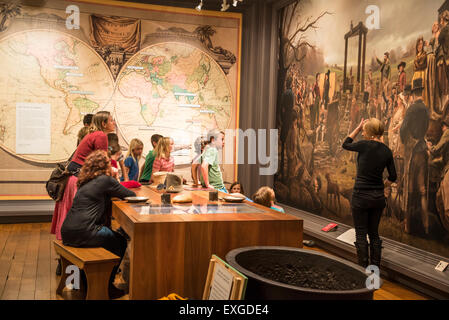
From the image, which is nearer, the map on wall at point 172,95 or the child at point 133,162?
the child at point 133,162

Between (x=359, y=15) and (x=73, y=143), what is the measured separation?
563 cm

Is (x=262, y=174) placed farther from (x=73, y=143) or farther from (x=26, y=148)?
(x=26, y=148)

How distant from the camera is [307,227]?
705 centimetres

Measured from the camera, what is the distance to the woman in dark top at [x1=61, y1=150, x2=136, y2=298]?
13.3 ft

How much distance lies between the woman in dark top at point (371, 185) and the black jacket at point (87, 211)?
2.42 meters

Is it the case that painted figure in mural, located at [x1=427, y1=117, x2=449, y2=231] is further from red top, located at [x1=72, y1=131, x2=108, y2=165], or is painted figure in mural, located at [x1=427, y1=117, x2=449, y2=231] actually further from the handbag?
the handbag

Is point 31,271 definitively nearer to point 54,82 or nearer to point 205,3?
point 54,82

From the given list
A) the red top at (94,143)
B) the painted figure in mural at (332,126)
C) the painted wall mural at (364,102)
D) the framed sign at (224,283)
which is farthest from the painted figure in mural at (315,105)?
the framed sign at (224,283)

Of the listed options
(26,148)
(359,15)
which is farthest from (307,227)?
(26,148)

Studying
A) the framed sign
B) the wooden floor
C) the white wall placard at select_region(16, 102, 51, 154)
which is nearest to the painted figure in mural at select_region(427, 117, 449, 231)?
the wooden floor

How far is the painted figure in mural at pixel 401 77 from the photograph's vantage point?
17.7 feet

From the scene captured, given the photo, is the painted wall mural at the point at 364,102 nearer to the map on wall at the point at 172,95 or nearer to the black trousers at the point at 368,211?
the black trousers at the point at 368,211

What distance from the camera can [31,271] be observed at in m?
5.09

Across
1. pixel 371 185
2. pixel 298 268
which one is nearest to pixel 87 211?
pixel 298 268
